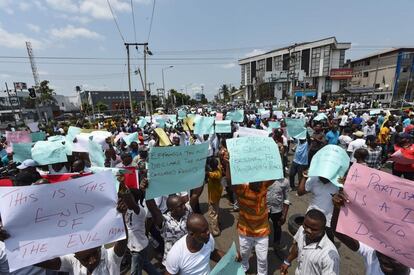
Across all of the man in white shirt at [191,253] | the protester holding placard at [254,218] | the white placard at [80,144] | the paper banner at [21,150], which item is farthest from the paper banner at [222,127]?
the man in white shirt at [191,253]

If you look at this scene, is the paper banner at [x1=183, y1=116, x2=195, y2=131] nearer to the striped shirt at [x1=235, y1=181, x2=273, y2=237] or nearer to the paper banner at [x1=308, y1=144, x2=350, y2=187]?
the striped shirt at [x1=235, y1=181, x2=273, y2=237]

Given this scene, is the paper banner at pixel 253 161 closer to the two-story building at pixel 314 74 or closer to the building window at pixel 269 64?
the two-story building at pixel 314 74

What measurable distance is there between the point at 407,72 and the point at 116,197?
77013 mm

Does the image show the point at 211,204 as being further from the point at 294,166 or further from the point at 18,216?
the point at 18,216

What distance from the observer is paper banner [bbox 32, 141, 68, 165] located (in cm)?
457

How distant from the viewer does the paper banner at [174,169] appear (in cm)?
265

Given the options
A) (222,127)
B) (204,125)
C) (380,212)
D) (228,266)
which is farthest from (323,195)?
(222,127)

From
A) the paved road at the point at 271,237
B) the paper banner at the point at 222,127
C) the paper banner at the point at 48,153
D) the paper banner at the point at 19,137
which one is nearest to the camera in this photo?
the paved road at the point at 271,237

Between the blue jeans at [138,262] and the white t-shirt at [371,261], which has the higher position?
the white t-shirt at [371,261]

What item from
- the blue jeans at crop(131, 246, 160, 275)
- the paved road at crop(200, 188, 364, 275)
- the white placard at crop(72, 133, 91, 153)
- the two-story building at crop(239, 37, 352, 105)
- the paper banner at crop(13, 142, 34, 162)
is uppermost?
the two-story building at crop(239, 37, 352, 105)

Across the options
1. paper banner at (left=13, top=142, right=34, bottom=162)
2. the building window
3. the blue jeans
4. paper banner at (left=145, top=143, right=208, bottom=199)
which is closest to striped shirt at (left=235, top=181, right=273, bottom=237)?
paper banner at (left=145, top=143, right=208, bottom=199)

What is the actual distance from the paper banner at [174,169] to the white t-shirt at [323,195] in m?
1.58

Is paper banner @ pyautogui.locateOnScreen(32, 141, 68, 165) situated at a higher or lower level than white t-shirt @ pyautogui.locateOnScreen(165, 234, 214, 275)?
higher

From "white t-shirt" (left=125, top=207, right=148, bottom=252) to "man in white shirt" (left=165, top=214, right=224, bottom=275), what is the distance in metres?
0.89
